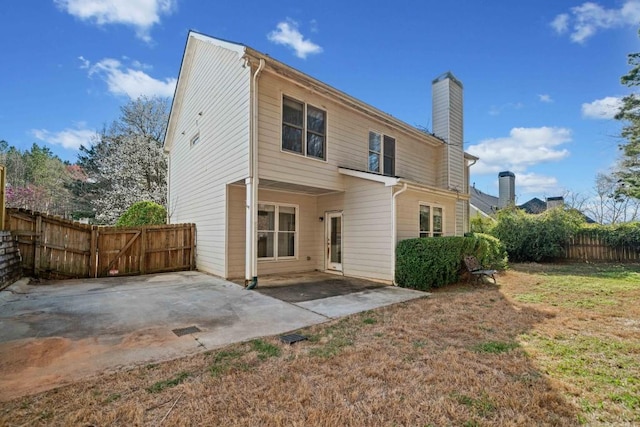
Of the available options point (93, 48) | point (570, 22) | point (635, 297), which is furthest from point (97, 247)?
point (570, 22)

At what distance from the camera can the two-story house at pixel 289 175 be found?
7703 mm

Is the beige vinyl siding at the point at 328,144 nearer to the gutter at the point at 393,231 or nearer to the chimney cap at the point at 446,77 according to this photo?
the gutter at the point at 393,231

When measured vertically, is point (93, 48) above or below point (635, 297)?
above

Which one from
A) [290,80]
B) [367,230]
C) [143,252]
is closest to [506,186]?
[367,230]

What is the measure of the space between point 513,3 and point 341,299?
31.4ft

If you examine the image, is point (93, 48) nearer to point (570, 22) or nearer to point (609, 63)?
point (570, 22)

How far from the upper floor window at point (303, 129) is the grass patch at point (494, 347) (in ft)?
20.4

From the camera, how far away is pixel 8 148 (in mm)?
29656

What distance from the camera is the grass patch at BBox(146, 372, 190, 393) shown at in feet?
8.92

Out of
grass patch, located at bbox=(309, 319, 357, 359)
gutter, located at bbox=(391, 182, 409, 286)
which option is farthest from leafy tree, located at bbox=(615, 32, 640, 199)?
grass patch, located at bbox=(309, 319, 357, 359)

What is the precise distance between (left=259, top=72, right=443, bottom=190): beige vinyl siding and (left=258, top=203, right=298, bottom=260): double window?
1711mm

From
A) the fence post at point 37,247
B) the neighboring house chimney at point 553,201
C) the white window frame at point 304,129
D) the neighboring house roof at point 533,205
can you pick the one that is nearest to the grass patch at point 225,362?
the white window frame at point 304,129

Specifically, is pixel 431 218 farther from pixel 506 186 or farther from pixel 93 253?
pixel 506 186

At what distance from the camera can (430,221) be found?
33.0 feet
